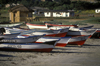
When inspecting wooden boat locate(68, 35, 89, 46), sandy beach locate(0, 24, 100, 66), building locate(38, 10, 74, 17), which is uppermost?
wooden boat locate(68, 35, 89, 46)

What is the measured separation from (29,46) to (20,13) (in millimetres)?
31005

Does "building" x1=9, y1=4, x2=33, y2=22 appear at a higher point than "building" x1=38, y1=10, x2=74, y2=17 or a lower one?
higher

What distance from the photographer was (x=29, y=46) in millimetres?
14859

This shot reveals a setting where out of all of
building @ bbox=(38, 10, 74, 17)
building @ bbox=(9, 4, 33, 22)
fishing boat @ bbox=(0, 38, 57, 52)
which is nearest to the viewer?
fishing boat @ bbox=(0, 38, 57, 52)

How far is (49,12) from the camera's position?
249ft

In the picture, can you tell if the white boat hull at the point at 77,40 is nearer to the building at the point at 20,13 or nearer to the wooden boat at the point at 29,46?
the wooden boat at the point at 29,46

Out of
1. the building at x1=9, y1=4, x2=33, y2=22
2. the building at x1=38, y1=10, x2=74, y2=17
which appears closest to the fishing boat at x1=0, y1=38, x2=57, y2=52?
the building at x1=9, y1=4, x2=33, y2=22

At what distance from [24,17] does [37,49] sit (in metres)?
30.7

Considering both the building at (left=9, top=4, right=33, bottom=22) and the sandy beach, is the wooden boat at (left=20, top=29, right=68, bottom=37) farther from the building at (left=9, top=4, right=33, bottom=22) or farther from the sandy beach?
the building at (left=9, top=4, right=33, bottom=22)

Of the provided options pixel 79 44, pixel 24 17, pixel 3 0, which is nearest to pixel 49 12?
pixel 3 0

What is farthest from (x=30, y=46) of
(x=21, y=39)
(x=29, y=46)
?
(x=21, y=39)

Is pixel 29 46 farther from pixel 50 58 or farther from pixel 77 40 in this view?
pixel 77 40

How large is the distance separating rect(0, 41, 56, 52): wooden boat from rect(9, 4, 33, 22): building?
29.8 metres

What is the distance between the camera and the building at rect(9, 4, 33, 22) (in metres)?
44.3
